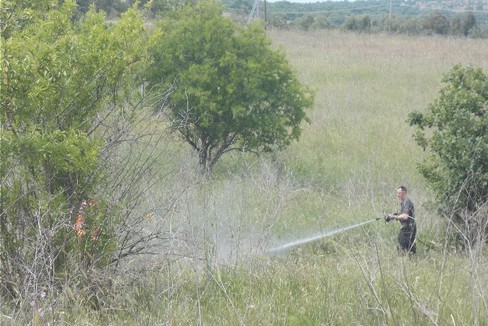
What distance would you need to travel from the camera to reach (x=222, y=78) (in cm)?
1519

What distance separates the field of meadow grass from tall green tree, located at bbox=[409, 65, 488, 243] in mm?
533

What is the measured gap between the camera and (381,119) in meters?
20.6

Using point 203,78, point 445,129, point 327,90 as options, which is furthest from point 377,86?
point 445,129

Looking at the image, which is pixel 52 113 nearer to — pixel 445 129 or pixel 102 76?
pixel 102 76

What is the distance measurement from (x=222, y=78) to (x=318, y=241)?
5001 mm

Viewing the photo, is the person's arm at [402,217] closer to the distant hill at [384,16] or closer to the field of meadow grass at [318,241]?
the field of meadow grass at [318,241]

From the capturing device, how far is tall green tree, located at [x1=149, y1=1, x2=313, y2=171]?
14.9 m

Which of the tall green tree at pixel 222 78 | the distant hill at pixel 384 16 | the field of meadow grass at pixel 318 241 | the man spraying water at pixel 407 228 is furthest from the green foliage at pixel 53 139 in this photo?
the distant hill at pixel 384 16

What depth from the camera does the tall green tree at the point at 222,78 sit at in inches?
587

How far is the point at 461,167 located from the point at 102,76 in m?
6.24

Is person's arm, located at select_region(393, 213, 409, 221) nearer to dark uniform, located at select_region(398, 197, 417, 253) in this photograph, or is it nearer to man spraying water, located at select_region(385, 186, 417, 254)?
man spraying water, located at select_region(385, 186, 417, 254)

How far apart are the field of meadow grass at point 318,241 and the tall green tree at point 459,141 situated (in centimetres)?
53

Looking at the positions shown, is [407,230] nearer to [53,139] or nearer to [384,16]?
[53,139]

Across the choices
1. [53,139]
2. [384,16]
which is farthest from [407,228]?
[384,16]
